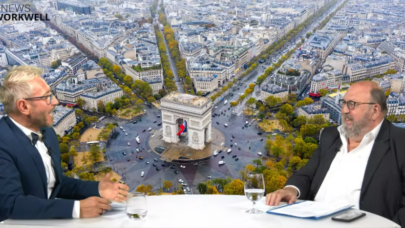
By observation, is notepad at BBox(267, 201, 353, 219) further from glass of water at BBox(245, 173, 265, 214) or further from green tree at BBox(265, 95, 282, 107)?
green tree at BBox(265, 95, 282, 107)

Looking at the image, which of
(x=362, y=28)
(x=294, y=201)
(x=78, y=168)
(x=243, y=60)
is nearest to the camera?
(x=294, y=201)

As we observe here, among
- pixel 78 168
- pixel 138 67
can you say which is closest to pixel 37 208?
pixel 78 168

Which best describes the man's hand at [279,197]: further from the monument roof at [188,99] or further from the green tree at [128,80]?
the green tree at [128,80]

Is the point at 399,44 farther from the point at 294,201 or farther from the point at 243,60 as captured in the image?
the point at 294,201

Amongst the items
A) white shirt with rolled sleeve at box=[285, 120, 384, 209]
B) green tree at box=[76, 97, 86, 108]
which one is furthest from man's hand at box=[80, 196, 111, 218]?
green tree at box=[76, 97, 86, 108]

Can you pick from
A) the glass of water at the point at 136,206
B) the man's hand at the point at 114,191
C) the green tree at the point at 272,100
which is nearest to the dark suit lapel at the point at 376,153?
the glass of water at the point at 136,206

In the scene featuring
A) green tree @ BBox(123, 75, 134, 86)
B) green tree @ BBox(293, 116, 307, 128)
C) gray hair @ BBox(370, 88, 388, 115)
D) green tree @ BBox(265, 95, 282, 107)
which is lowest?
green tree @ BBox(293, 116, 307, 128)
